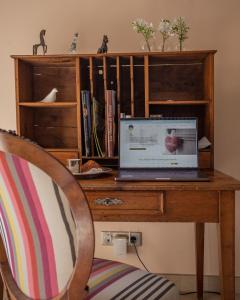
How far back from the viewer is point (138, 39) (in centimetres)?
185

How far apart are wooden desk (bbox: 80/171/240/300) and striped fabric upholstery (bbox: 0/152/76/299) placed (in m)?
0.48

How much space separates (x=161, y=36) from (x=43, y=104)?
0.73 meters

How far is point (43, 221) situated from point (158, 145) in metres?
0.90

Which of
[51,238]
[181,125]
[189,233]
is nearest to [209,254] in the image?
[189,233]

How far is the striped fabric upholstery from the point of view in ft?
2.26

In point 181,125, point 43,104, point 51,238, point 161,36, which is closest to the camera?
point 51,238

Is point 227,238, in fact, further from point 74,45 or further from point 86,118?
point 74,45

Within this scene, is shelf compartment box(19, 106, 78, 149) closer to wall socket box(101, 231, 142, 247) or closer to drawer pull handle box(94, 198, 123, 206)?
wall socket box(101, 231, 142, 247)

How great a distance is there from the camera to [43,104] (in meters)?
1.71

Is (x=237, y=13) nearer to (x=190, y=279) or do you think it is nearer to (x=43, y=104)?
(x=43, y=104)

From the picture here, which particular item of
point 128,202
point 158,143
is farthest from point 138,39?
point 128,202

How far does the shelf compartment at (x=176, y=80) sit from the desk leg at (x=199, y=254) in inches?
27.3

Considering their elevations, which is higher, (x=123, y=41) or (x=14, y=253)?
(x=123, y=41)

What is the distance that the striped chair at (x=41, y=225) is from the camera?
2.20ft
